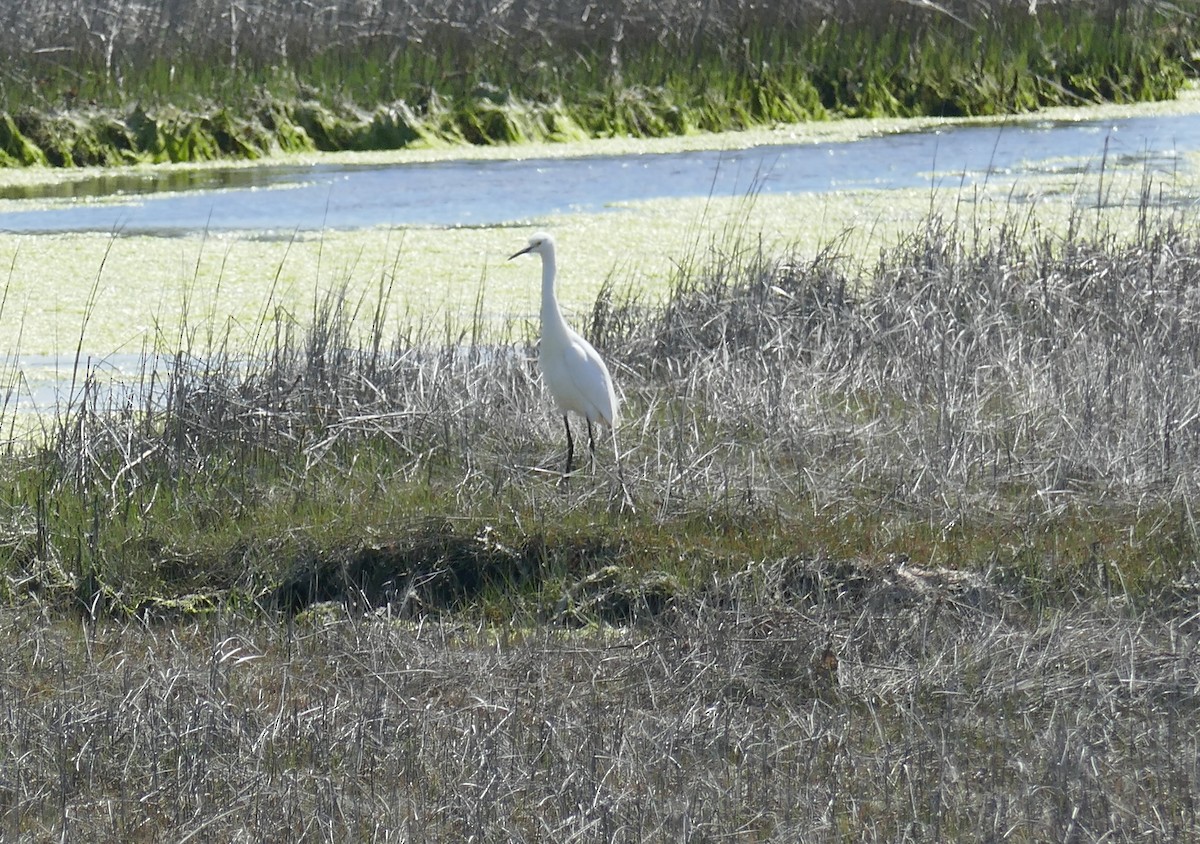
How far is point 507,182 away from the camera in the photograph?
432 inches

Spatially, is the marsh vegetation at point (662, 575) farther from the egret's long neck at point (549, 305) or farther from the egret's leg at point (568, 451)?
the egret's long neck at point (549, 305)

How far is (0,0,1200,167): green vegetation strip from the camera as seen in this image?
11.8m

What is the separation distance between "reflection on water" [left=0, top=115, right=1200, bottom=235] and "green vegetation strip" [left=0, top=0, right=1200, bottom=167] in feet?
2.29

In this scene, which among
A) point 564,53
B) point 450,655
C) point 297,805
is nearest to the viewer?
point 297,805

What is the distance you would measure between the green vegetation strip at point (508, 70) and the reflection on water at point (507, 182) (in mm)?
698

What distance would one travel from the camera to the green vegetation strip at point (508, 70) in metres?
11.8

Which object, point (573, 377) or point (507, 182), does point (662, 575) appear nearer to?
point (573, 377)

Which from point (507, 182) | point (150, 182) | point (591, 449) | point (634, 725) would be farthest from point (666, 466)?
point (150, 182)

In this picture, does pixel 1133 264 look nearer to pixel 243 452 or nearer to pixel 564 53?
pixel 243 452

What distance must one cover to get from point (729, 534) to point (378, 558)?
932 millimetres

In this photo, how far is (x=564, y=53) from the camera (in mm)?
13352

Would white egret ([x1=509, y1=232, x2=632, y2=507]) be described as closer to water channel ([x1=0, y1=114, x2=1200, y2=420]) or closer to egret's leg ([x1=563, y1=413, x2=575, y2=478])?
egret's leg ([x1=563, y1=413, x2=575, y2=478])

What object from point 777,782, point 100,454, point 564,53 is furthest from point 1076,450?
point 564,53

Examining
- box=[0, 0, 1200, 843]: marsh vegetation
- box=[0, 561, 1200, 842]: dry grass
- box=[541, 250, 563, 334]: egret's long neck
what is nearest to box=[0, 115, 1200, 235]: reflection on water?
box=[0, 0, 1200, 843]: marsh vegetation
